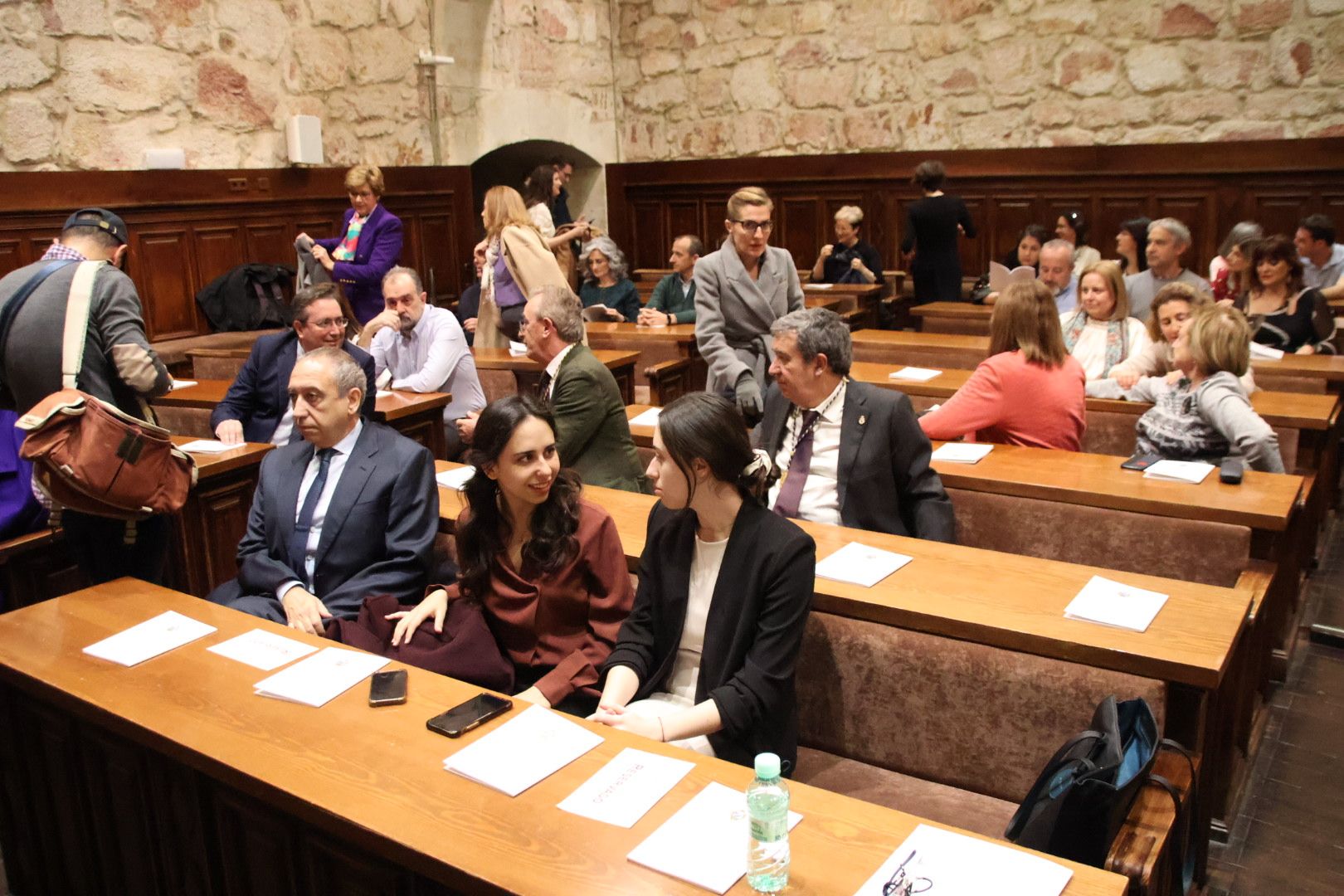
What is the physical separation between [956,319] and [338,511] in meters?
5.14

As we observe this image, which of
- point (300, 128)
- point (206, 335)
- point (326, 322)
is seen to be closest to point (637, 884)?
point (326, 322)

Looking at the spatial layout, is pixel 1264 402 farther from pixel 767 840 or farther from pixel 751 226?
pixel 767 840

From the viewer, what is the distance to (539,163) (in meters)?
11.3

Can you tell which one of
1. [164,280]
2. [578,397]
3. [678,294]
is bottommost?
[578,397]

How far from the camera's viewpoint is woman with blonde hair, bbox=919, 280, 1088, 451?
3.87m

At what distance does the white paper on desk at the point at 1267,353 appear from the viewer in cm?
538

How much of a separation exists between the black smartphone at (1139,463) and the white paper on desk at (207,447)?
3313mm

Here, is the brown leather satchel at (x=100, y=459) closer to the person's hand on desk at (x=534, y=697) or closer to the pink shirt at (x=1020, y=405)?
the person's hand on desk at (x=534, y=697)

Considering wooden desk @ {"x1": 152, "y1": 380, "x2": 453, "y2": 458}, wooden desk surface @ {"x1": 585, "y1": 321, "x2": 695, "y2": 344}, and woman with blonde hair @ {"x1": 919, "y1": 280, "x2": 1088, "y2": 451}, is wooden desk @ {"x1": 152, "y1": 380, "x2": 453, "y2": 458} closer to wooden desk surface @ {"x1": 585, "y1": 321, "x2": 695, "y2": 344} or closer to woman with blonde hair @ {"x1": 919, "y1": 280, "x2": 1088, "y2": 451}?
wooden desk surface @ {"x1": 585, "y1": 321, "x2": 695, "y2": 344}

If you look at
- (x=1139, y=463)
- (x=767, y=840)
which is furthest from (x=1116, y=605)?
(x=1139, y=463)

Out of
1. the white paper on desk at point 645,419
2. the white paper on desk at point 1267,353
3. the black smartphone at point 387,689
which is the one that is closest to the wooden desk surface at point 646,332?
the white paper on desk at point 645,419

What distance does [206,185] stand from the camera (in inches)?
297

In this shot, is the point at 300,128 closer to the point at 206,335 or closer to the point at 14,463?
the point at 206,335

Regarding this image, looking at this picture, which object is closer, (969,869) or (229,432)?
(969,869)
